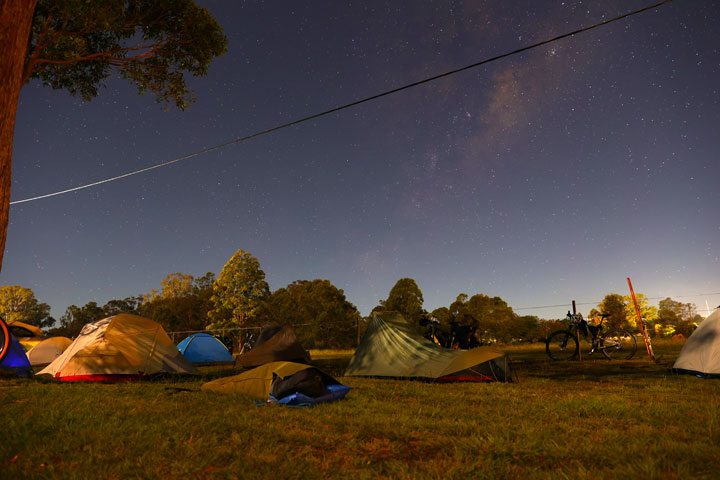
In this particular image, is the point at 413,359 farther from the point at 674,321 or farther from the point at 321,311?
the point at 674,321

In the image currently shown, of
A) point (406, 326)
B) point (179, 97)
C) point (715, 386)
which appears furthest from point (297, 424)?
point (179, 97)

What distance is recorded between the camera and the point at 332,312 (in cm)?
3538

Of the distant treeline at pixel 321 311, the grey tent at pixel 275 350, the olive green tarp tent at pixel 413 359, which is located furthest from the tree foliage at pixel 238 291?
the olive green tarp tent at pixel 413 359

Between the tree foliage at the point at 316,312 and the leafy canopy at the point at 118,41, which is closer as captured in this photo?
the leafy canopy at the point at 118,41

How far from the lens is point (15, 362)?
998 cm

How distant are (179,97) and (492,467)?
40.7 ft

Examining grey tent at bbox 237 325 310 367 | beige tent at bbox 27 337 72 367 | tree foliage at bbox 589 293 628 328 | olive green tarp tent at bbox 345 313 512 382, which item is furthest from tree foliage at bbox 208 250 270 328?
tree foliage at bbox 589 293 628 328

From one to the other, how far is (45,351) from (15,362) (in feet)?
21.9

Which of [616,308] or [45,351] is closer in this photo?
[45,351]

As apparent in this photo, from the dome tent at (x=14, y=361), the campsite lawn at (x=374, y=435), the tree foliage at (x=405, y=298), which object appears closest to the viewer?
the campsite lawn at (x=374, y=435)

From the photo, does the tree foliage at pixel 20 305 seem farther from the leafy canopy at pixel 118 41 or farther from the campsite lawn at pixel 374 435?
the campsite lawn at pixel 374 435

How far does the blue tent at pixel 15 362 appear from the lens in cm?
976

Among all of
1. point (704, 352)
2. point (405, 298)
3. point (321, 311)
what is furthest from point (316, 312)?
point (704, 352)

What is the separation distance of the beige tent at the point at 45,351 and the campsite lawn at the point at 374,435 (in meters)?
11.6
